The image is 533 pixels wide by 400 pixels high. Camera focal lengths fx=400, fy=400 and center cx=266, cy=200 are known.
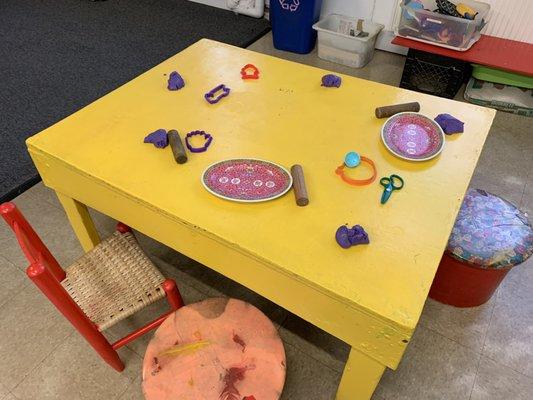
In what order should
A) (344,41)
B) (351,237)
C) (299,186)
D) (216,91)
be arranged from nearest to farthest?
(351,237), (299,186), (216,91), (344,41)

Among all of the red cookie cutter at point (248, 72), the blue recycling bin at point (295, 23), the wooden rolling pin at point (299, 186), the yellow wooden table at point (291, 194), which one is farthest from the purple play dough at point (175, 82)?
the blue recycling bin at point (295, 23)

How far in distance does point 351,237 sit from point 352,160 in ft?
0.80

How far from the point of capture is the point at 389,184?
0.90 meters

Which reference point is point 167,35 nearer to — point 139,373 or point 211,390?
point 139,373

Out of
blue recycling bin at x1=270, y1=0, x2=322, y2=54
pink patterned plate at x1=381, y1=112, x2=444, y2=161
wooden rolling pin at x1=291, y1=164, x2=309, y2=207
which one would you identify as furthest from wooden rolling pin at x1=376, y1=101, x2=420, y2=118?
blue recycling bin at x1=270, y1=0, x2=322, y2=54

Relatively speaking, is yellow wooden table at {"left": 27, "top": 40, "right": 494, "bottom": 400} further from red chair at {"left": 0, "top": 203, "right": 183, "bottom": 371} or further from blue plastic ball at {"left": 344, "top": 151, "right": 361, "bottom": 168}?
red chair at {"left": 0, "top": 203, "right": 183, "bottom": 371}

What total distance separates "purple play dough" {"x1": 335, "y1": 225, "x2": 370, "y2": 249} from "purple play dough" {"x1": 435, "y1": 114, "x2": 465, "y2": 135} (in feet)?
1.52

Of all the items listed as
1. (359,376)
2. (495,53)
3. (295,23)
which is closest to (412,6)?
(495,53)

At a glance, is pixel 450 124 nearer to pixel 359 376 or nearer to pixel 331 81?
pixel 331 81

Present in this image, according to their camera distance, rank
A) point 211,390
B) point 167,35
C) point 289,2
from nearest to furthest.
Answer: point 211,390 → point 289,2 → point 167,35

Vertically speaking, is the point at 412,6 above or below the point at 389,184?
below

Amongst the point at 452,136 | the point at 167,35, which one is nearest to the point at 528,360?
the point at 452,136

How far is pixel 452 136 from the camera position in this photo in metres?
1.05

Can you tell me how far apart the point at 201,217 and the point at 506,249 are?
2.94 ft
